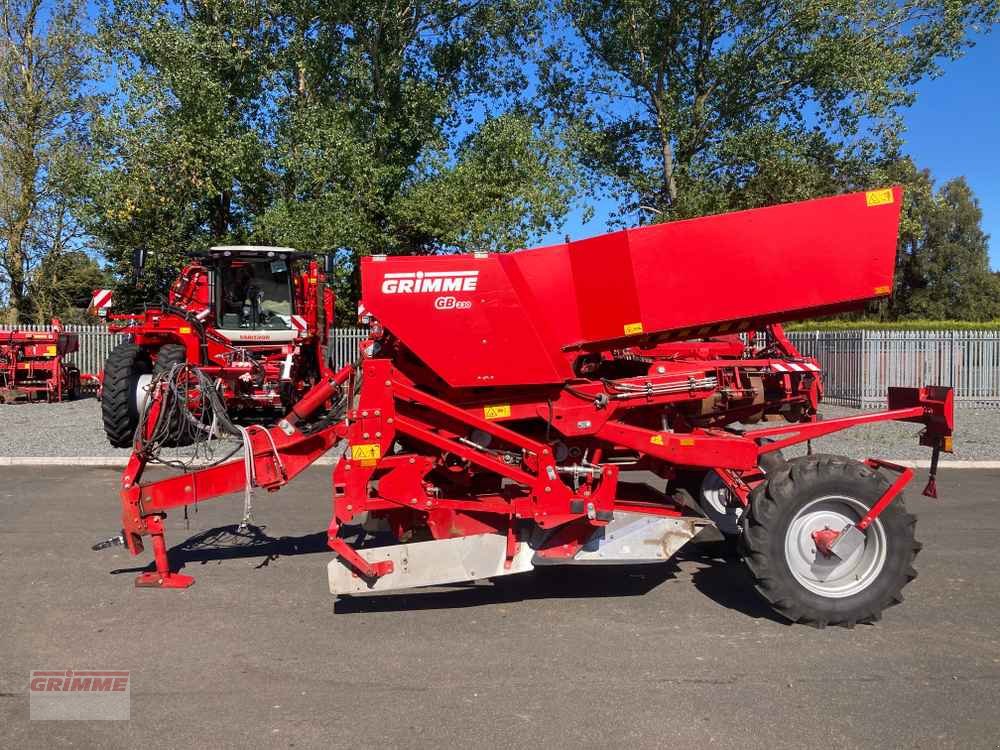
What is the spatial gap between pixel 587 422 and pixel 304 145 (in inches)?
697

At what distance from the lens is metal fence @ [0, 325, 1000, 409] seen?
19859mm

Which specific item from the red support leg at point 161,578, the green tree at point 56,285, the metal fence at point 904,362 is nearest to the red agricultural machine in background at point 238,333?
the metal fence at point 904,362

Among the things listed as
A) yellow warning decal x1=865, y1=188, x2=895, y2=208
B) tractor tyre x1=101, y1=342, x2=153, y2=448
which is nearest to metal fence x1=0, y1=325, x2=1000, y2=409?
A: tractor tyre x1=101, y1=342, x2=153, y2=448

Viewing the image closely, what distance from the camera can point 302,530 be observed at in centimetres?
716

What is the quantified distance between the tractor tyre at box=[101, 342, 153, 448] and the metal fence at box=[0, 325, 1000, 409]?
346 inches

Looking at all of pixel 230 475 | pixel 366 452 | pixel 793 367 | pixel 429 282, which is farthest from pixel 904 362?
pixel 230 475

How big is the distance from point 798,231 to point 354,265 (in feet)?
57.4

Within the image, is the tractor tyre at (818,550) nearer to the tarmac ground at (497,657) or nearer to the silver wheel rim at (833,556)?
the silver wheel rim at (833,556)

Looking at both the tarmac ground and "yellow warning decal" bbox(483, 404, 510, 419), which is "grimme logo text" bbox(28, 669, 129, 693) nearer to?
the tarmac ground

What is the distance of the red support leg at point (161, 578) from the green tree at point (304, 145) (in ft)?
48.3

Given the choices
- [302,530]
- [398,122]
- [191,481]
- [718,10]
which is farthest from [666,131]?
[191,481]

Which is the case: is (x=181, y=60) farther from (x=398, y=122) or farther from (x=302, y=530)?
(x=302, y=530)

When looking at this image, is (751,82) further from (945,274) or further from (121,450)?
(945,274)

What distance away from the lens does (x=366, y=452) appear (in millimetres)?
4871
